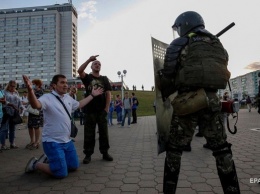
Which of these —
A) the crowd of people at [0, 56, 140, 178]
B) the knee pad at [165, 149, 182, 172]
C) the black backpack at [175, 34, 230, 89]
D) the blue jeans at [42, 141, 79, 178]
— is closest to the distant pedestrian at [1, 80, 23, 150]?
the crowd of people at [0, 56, 140, 178]

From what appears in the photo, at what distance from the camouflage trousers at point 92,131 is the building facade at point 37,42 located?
109022 millimetres

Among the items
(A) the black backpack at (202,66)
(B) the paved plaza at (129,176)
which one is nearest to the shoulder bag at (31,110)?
(B) the paved plaza at (129,176)

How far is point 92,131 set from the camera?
4547 millimetres

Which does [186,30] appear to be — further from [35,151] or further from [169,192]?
[35,151]

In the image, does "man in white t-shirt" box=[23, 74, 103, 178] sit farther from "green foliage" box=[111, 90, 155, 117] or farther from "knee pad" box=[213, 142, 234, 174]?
"green foliage" box=[111, 90, 155, 117]

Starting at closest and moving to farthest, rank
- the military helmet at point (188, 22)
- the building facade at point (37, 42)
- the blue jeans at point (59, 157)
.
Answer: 1. the military helmet at point (188, 22)
2. the blue jeans at point (59, 157)
3. the building facade at point (37, 42)

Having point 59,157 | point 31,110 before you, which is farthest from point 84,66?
point 31,110

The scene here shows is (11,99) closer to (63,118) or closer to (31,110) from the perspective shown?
(31,110)

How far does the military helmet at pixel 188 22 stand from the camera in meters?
2.52

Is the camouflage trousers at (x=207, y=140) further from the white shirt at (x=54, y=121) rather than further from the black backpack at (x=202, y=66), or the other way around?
the white shirt at (x=54, y=121)

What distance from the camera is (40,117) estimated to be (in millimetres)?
6195

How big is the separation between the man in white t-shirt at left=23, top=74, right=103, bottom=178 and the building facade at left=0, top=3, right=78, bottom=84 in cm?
10948

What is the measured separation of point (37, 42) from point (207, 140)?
397 ft

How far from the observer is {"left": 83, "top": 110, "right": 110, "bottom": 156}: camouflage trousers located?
178 inches
